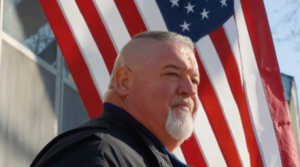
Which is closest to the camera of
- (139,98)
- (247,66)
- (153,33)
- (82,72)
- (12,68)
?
(139,98)

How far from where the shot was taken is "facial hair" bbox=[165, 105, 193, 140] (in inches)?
108

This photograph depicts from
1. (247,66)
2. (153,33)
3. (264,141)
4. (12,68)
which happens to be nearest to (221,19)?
(247,66)

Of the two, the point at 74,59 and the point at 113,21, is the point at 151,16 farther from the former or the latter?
the point at 74,59

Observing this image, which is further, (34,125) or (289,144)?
(34,125)

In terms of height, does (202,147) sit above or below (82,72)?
below

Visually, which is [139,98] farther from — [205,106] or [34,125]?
[34,125]

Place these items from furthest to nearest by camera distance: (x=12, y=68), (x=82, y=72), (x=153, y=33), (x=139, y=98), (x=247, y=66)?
(x=12, y=68), (x=247, y=66), (x=82, y=72), (x=153, y=33), (x=139, y=98)

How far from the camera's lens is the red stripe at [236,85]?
16.2 ft

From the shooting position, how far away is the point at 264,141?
4984 mm

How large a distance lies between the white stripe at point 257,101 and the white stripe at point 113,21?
0.82 metres

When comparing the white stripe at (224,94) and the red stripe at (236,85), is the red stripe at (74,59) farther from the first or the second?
the red stripe at (236,85)

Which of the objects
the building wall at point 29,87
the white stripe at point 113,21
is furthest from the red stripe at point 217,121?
the building wall at point 29,87

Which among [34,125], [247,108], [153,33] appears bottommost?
[247,108]

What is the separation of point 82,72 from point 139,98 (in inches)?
79.7
